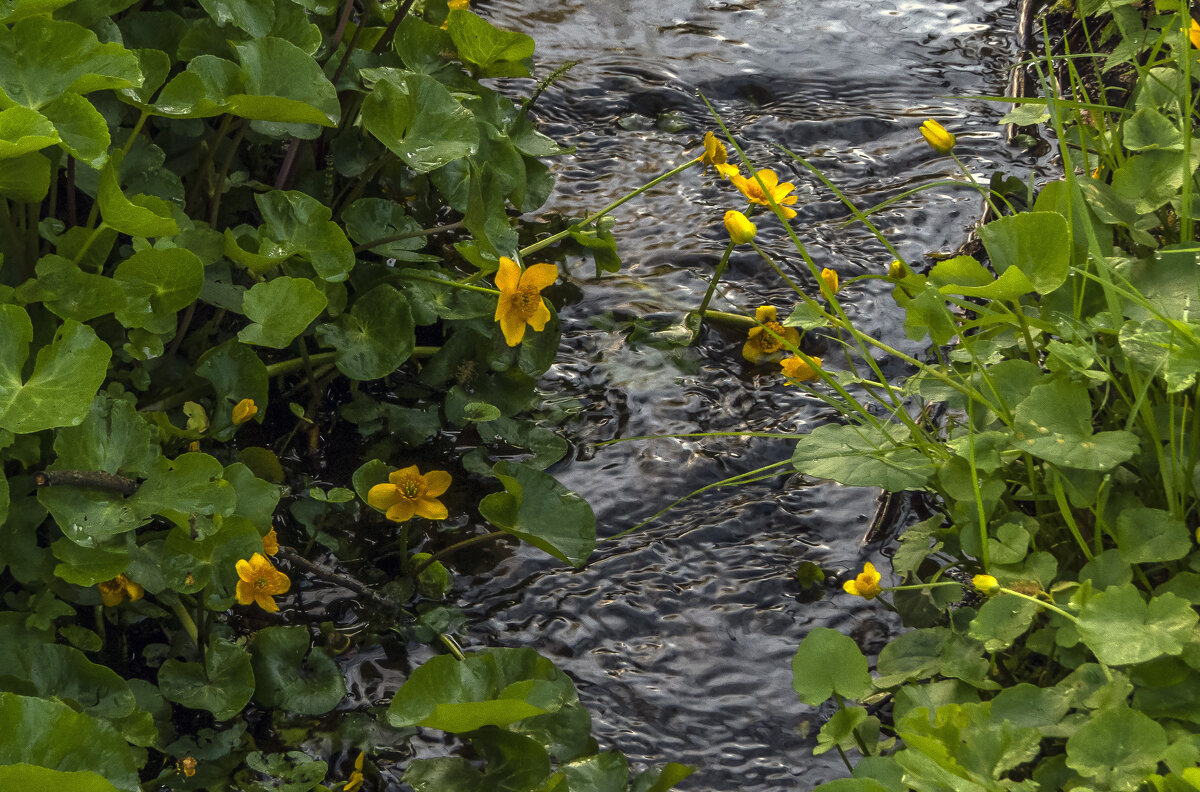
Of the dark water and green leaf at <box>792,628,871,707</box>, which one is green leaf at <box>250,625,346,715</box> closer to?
the dark water

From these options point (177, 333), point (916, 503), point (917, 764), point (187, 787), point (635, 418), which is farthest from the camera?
point (635, 418)

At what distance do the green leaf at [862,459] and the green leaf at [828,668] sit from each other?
224mm

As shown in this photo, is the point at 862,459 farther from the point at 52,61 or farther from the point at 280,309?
the point at 52,61

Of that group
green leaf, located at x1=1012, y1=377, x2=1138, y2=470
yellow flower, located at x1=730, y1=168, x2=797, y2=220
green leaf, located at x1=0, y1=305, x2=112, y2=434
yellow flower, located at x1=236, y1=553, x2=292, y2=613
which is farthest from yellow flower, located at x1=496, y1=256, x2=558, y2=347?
green leaf, located at x1=1012, y1=377, x2=1138, y2=470

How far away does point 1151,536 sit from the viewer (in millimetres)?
1383

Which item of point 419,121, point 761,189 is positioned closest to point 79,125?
point 419,121

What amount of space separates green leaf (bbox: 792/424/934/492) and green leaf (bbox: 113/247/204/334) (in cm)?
90

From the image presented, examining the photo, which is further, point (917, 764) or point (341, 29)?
point (341, 29)

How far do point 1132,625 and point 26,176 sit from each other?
1453 mm

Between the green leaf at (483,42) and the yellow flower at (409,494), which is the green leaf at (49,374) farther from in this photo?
the green leaf at (483,42)

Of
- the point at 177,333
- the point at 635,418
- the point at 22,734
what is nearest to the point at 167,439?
the point at 177,333

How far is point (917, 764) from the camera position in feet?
3.76

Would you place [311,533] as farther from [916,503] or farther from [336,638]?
[916,503]

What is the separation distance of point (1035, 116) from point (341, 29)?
124 cm
